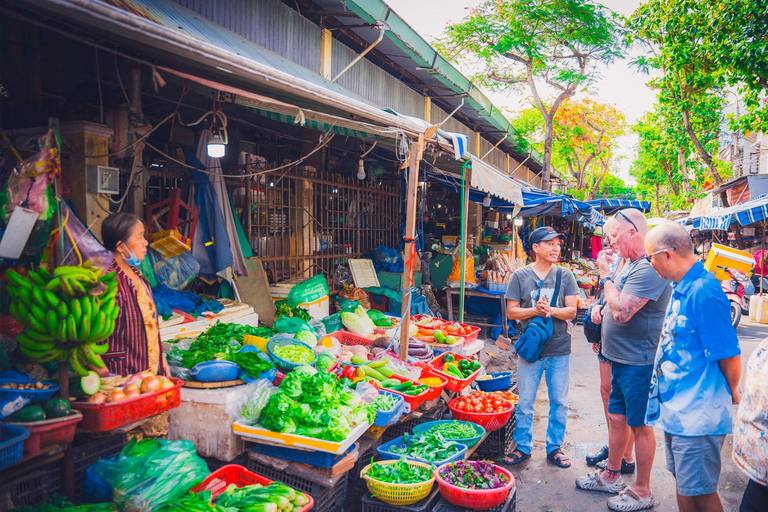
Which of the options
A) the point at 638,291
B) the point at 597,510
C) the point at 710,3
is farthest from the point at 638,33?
the point at 597,510

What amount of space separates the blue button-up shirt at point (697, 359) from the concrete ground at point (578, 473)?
1.53 meters

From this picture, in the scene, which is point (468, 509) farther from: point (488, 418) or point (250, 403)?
point (250, 403)

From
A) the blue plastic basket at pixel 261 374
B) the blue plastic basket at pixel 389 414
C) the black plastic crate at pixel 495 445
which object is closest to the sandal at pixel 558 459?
the black plastic crate at pixel 495 445

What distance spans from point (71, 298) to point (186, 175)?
4343 millimetres

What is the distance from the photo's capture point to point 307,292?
7758 millimetres

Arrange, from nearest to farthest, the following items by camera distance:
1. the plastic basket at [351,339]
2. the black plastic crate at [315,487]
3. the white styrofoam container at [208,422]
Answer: the black plastic crate at [315,487]
the white styrofoam container at [208,422]
the plastic basket at [351,339]

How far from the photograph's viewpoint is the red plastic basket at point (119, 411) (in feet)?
8.95

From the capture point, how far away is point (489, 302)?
34.9ft

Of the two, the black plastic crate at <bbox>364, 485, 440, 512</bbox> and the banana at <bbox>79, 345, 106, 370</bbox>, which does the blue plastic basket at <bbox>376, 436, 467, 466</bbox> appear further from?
the banana at <bbox>79, 345, 106, 370</bbox>

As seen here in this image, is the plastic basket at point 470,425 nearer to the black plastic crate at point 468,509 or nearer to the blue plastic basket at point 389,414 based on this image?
the blue plastic basket at point 389,414

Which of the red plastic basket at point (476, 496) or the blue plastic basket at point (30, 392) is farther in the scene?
the red plastic basket at point (476, 496)

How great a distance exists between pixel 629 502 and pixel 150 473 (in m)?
3.76

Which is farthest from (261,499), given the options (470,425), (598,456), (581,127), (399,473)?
(581,127)

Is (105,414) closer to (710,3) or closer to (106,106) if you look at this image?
(106,106)
